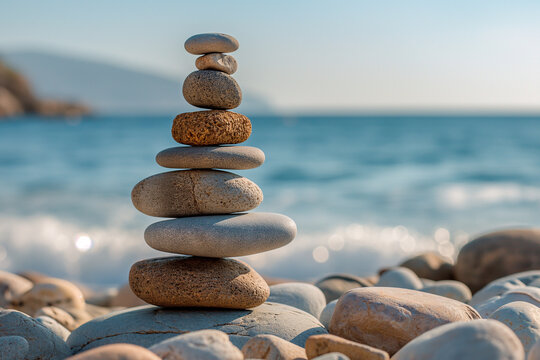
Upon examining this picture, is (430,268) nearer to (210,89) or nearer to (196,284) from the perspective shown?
(196,284)

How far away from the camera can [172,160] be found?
3.48 m

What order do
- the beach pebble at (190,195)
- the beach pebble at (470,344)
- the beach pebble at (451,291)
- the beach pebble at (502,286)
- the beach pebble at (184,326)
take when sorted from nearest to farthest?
the beach pebble at (470,344) → the beach pebble at (184,326) → the beach pebble at (190,195) → the beach pebble at (502,286) → the beach pebble at (451,291)

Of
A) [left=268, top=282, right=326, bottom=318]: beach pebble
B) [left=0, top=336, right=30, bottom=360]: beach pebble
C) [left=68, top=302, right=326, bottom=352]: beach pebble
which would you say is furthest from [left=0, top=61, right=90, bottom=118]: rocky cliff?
[left=0, top=336, right=30, bottom=360]: beach pebble

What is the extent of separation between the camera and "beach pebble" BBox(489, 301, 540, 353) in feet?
9.78

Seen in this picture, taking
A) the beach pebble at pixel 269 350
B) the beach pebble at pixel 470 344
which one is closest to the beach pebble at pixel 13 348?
the beach pebble at pixel 269 350

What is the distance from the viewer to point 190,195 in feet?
11.3

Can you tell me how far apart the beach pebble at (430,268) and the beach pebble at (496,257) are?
29cm

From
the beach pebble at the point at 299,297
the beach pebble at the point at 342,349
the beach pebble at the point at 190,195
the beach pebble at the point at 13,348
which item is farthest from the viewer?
the beach pebble at the point at 299,297

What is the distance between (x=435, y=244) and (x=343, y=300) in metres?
7.35

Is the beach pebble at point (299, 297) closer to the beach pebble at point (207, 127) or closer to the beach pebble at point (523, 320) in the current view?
the beach pebble at point (207, 127)

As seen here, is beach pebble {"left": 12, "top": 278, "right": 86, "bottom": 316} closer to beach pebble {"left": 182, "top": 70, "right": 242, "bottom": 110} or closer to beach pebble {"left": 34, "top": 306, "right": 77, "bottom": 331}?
beach pebble {"left": 34, "top": 306, "right": 77, "bottom": 331}

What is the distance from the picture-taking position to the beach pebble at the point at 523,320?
9.78 feet

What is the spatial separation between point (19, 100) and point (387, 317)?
70848 millimetres

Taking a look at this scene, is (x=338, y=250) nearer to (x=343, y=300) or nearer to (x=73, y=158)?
(x=343, y=300)
